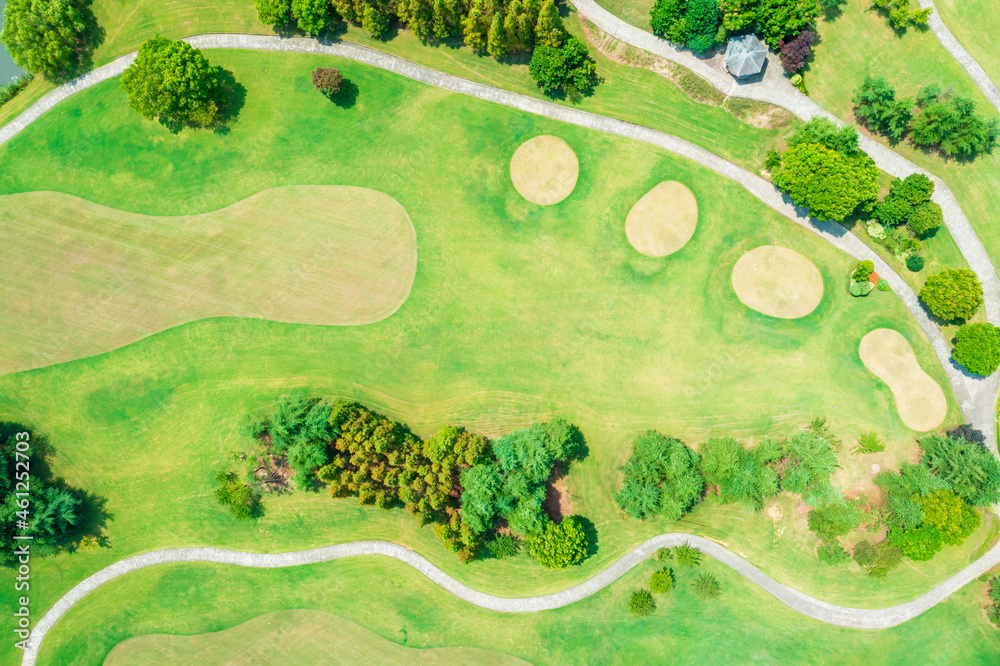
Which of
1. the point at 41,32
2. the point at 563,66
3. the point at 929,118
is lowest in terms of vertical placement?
the point at 41,32

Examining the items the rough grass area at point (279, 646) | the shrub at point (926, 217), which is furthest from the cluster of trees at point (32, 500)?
the shrub at point (926, 217)

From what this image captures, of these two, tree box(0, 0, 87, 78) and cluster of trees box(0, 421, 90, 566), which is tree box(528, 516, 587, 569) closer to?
cluster of trees box(0, 421, 90, 566)

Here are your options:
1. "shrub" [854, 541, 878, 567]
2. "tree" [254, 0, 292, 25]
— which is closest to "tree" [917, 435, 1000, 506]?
"shrub" [854, 541, 878, 567]

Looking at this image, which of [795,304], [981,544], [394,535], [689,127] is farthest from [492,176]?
[981,544]

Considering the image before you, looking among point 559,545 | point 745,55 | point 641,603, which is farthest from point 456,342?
point 745,55

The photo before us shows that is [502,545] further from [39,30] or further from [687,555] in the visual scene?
[39,30]
